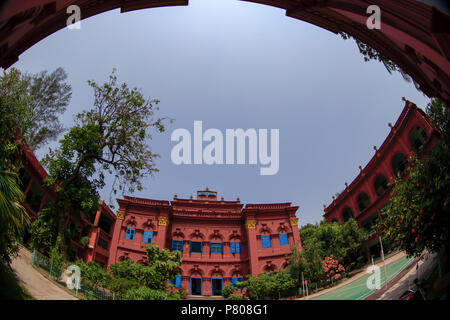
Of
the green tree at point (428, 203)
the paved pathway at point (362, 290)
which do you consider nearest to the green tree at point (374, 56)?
the green tree at point (428, 203)

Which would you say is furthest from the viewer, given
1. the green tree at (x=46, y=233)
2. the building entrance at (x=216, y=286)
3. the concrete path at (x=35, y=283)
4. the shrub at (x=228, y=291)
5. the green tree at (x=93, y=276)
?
the building entrance at (x=216, y=286)

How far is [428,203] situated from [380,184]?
80.7 feet

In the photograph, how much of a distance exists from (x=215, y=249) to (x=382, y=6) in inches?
1012

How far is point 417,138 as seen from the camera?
2225 cm

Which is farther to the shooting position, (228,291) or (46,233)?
(228,291)

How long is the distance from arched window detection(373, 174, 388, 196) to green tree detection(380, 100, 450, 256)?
2104cm

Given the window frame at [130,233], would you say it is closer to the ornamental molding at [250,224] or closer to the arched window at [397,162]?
the ornamental molding at [250,224]

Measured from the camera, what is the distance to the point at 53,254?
39.8ft

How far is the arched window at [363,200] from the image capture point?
97.7ft

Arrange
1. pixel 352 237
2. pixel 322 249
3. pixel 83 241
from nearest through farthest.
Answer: pixel 322 249, pixel 83 241, pixel 352 237

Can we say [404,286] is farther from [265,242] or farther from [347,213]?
[347,213]

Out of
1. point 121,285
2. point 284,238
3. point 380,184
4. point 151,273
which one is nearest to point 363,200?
point 380,184
